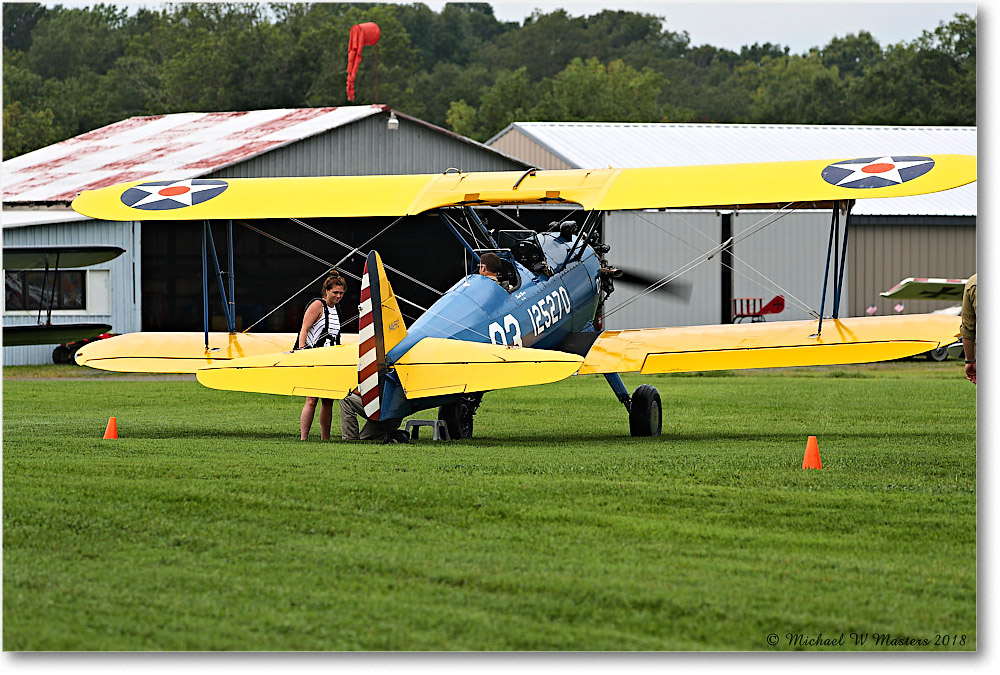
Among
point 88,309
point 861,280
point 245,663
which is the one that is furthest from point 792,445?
point 861,280

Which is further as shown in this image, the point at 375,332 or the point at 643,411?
the point at 643,411

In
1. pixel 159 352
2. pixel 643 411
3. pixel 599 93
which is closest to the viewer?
pixel 159 352

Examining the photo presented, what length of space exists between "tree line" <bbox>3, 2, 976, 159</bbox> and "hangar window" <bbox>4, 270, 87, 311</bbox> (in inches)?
226

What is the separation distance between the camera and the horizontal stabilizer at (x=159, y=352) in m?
10.8

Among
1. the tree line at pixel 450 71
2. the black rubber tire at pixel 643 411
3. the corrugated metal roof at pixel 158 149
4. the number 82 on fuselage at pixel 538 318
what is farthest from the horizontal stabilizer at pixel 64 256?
the tree line at pixel 450 71

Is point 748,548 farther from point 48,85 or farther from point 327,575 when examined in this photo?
point 48,85

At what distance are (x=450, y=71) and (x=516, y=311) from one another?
145 feet

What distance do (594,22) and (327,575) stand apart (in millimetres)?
55491

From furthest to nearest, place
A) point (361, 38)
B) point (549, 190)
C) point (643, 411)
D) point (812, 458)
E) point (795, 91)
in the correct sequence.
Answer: point (795, 91), point (361, 38), point (643, 411), point (549, 190), point (812, 458)

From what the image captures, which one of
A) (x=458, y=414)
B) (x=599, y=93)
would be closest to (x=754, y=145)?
(x=458, y=414)

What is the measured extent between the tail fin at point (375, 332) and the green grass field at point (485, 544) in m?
0.39

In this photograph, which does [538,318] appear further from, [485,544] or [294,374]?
[485,544]

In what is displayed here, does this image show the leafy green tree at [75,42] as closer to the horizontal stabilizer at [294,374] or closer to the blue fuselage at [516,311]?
the blue fuselage at [516,311]

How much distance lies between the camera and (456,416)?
409 inches
